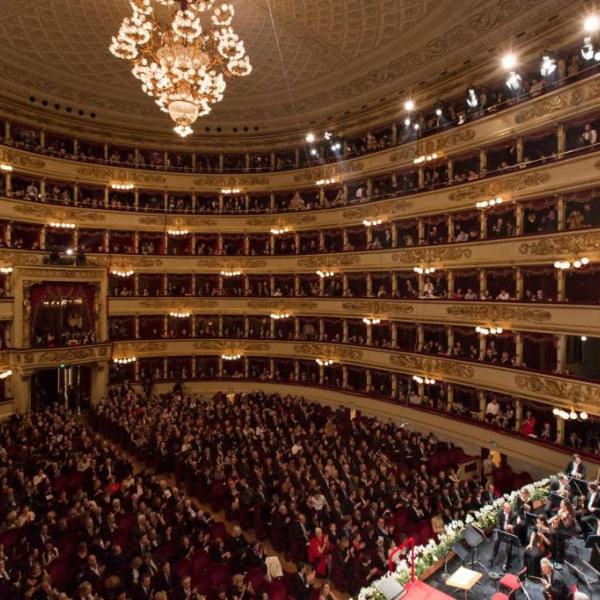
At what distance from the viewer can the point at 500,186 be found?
16.0 m

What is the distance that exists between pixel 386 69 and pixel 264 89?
18.4 ft

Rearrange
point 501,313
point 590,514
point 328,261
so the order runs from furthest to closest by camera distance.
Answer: point 328,261 < point 501,313 < point 590,514

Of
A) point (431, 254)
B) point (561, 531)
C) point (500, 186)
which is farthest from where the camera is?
point (431, 254)

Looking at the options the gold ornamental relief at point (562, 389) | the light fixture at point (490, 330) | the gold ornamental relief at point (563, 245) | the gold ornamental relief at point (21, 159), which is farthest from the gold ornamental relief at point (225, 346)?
the gold ornamental relief at point (563, 245)

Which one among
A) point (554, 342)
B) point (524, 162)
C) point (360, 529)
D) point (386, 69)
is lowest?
point (360, 529)

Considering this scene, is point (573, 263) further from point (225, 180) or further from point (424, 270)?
point (225, 180)

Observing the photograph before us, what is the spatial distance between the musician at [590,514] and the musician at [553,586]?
263cm

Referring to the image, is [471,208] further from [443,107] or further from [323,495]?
[323,495]

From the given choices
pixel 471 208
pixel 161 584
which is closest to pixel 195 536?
pixel 161 584

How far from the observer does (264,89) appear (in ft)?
69.5

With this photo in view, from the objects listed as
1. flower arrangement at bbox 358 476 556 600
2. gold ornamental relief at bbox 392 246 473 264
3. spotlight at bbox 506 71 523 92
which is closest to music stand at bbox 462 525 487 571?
flower arrangement at bbox 358 476 556 600

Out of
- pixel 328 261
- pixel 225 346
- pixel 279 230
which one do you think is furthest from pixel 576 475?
pixel 225 346

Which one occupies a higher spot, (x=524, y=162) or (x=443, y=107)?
(x=443, y=107)

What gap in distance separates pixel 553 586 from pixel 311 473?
24.4 feet
